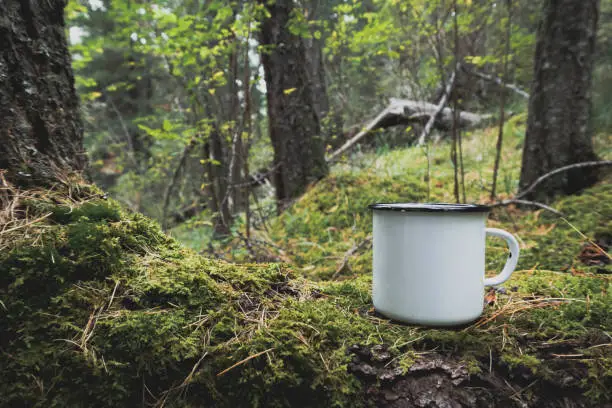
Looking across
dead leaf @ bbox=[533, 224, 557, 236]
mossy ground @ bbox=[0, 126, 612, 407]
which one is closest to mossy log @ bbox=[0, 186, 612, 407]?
mossy ground @ bbox=[0, 126, 612, 407]

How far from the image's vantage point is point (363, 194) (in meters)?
3.09

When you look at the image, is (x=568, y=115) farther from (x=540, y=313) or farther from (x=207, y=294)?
(x=207, y=294)

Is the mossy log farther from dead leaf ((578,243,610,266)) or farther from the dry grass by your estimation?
dead leaf ((578,243,610,266))

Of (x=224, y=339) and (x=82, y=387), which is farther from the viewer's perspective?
(x=224, y=339)

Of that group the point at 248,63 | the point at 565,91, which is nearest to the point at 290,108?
the point at 248,63

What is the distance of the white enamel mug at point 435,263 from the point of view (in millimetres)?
902

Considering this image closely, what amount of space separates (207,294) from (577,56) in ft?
10.7

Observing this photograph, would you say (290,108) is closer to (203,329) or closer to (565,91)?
(565,91)

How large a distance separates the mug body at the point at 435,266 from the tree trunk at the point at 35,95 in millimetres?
1273

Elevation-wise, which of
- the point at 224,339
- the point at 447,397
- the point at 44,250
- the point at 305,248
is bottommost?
the point at 305,248

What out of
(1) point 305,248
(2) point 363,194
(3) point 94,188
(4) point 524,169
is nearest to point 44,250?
(3) point 94,188

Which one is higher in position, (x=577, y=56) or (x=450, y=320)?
(x=577, y=56)

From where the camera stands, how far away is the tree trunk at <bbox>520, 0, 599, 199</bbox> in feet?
8.33

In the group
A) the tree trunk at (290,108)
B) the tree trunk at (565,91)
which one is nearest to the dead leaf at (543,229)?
the tree trunk at (565,91)
